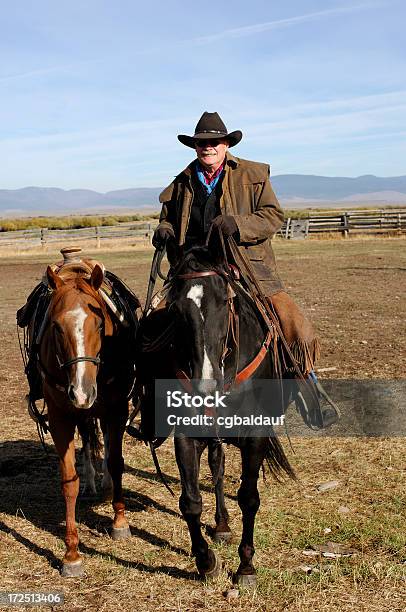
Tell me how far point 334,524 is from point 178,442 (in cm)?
169

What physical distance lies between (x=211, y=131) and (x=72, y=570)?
319cm

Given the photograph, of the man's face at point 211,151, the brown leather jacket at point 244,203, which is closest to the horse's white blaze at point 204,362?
the brown leather jacket at point 244,203

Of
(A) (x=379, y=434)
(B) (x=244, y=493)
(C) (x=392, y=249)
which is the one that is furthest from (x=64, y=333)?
(C) (x=392, y=249)

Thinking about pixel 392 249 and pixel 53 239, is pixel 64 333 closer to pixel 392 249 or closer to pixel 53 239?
pixel 392 249

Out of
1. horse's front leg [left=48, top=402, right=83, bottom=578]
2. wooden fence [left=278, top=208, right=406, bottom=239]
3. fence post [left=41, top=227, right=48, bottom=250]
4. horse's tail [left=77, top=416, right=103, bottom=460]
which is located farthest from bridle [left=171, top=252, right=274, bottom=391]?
fence post [left=41, top=227, right=48, bottom=250]

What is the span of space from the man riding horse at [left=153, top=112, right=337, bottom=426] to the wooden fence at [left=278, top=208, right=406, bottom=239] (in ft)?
118

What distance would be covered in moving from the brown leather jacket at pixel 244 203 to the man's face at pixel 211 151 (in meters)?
0.10

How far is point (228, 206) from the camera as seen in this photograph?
5141 millimetres

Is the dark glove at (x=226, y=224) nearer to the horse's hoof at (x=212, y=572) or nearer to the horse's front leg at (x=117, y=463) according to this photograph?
the horse's front leg at (x=117, y=463)

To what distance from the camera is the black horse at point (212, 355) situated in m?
4.19

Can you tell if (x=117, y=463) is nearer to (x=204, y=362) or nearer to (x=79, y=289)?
(x=79, y=289)

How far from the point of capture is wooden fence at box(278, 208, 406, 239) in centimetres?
4194

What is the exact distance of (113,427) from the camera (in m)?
5.66

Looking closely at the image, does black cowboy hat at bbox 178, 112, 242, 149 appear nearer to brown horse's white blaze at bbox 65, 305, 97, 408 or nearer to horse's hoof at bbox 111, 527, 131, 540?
Answer: brown horse's white blaze at bbox 65, 305, 97, 408
